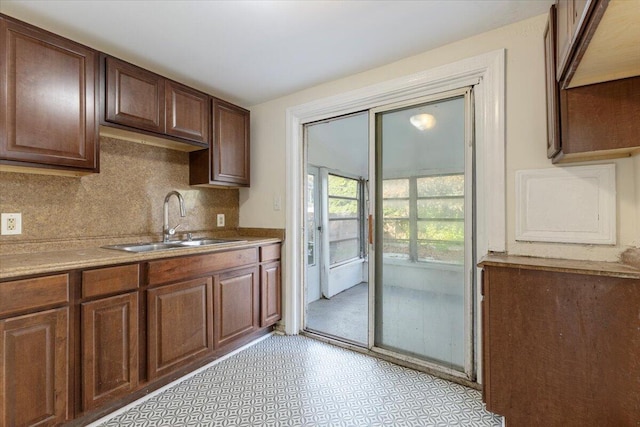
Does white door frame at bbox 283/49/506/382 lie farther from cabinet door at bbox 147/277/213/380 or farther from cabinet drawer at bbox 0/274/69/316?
cabinet drawer at bbox 0/274/69/316

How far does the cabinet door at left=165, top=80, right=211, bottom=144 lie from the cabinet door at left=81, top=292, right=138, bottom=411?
4.06 feet

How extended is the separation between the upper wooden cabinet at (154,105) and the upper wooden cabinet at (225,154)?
4.2 inches

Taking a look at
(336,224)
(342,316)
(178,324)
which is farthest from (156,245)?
(336,224)

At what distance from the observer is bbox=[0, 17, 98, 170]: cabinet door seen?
1473 millimetres

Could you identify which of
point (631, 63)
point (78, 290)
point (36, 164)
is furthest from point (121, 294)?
point (631, 63)

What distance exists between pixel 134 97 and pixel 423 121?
1987mm

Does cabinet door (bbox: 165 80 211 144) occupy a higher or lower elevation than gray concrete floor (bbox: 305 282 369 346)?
higher

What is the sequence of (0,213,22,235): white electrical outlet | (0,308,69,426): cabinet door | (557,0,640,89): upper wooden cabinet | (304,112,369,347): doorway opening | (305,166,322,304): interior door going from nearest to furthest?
(557,0,640,89): upper wooden cabinet → (0,308,69,426): cabinet door → (0,213,22,235): white electrical outlet → (304,112,369,347): doorway opening → (305,166,322,304): interior door

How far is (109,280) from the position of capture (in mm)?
1600

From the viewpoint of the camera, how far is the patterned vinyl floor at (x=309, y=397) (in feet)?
5.27

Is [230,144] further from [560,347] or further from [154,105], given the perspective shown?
[560,347]

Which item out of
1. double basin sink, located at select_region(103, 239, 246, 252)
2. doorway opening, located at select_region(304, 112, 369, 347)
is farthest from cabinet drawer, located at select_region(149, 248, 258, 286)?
doorway opening, located at select_region(304, 112, 369, 347)

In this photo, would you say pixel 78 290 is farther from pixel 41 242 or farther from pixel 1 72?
pixel 1 72

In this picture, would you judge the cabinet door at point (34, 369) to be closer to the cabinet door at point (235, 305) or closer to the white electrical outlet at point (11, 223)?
the white electrical outlet at point (11, 223)
